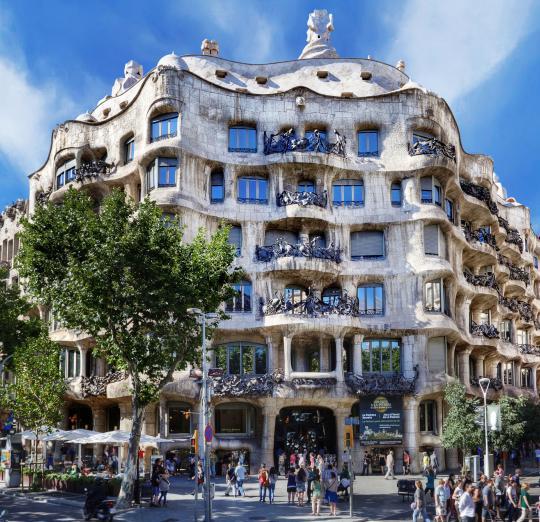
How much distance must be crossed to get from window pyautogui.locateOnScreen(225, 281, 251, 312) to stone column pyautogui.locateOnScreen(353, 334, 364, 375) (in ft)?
22.6

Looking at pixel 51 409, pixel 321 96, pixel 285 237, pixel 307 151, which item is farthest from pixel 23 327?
pixel 321 96

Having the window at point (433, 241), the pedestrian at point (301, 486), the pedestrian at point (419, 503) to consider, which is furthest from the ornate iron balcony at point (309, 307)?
the pedestrian at point (419, 503)

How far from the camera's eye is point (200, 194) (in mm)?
46406

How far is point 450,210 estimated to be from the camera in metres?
51.8

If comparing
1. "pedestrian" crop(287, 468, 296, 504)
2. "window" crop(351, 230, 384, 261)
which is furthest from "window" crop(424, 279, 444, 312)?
"pedestrian" crop(287, 468, 296, 504)

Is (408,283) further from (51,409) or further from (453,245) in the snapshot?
(51,409)

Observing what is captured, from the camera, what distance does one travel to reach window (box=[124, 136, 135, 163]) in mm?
49500

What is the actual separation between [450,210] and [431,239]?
4.80 metres

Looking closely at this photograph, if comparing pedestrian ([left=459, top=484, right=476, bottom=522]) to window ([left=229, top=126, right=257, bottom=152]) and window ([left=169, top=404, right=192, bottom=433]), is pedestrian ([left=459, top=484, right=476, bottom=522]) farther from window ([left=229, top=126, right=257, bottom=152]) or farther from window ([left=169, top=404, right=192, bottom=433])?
window ([left=229, top=126, right=257, bottom=152])

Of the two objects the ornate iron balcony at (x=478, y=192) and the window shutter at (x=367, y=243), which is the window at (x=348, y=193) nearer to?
the window shutter at (x=367, y=243)

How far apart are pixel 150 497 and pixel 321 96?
93.1ft

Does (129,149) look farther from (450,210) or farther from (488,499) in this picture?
(488,499)

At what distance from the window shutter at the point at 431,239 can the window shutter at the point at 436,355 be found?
554 centimetres

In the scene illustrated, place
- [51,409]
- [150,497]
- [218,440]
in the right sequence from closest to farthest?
[150,497], [51,409], [218,440]
